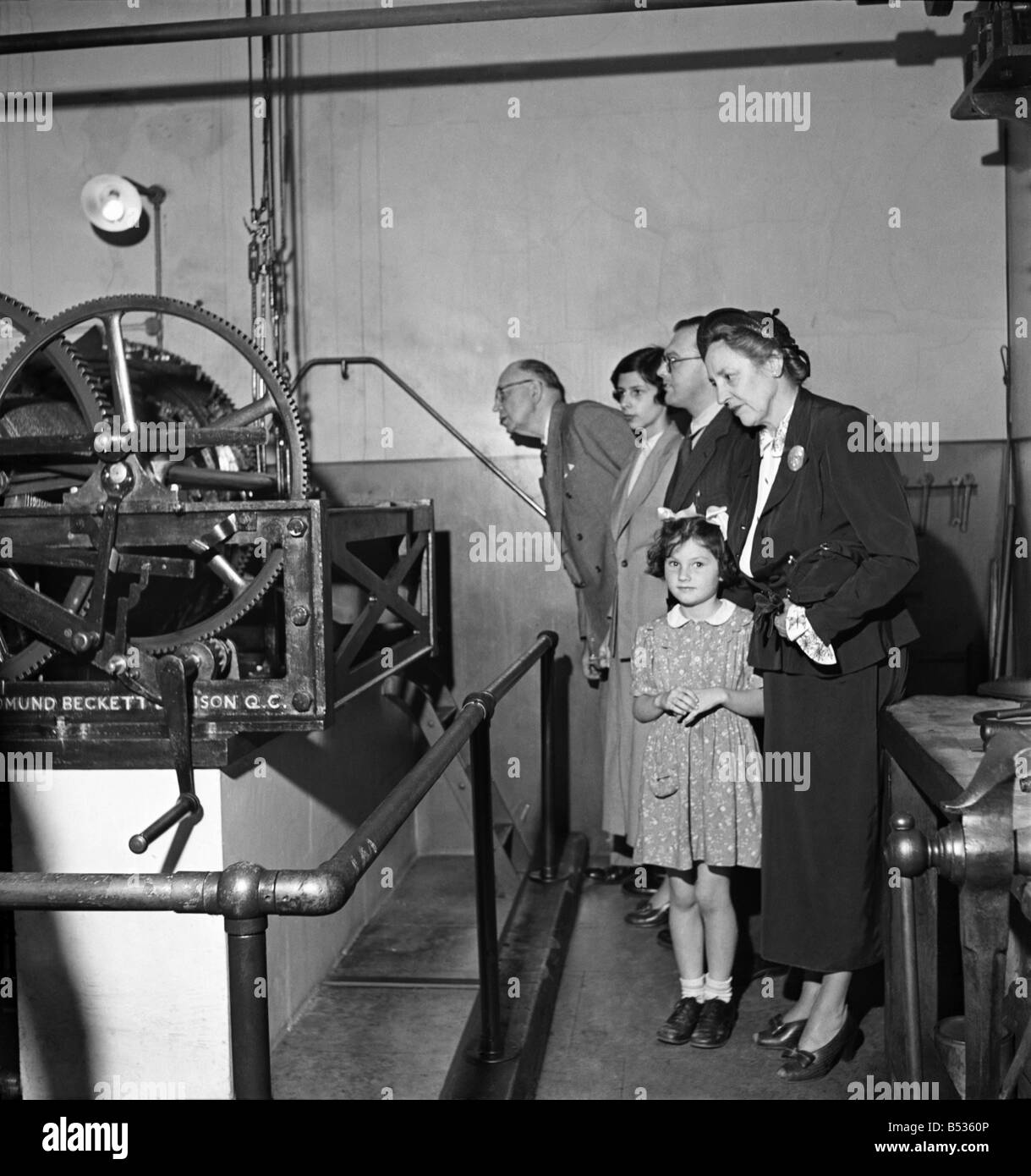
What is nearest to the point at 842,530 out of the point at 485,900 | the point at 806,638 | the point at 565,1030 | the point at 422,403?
the point at 806,638

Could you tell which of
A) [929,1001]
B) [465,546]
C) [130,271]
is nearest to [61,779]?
[929,1001]

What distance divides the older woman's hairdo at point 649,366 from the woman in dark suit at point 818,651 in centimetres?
115

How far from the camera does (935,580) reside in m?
4.93

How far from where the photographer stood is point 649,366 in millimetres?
3939

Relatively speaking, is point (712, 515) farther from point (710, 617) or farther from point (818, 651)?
point (818, 651)

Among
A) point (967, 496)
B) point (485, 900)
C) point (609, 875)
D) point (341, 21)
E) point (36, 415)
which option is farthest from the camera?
point (967, 496)

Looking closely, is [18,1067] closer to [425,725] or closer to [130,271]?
[425,725]

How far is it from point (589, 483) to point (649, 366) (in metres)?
0.69

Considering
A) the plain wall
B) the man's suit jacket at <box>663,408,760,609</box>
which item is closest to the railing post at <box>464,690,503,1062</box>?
the plain wall

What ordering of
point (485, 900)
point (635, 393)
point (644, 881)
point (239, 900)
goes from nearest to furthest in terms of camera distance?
point (239, 900)
point (485, 900)
point (635, 393)
point (644, 881)

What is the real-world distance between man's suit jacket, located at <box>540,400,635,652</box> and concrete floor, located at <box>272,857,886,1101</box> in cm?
110

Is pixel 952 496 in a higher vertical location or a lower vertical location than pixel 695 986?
higher

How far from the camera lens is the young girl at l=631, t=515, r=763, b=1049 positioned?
3002 mm
